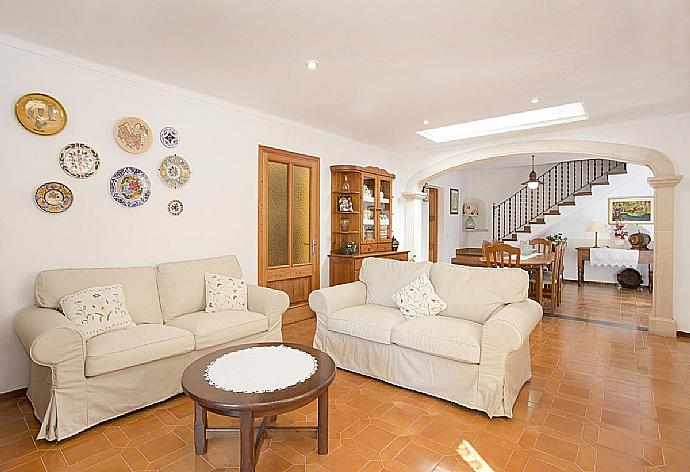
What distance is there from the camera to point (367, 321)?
3.34 m

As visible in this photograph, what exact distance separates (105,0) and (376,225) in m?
4.58

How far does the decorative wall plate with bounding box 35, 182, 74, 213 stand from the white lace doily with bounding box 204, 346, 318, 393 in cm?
190

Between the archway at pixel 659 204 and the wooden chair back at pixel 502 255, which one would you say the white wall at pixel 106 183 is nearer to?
the wooden chair back at pixel 502 255

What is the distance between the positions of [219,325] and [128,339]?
687 mm

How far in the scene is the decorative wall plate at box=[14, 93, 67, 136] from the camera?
115 inches

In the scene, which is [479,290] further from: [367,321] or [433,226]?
[433,226]

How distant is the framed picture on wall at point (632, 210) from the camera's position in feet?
25.5

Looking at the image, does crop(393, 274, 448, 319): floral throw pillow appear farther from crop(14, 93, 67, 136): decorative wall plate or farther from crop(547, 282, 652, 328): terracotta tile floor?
crop(547, 282, 652, 328): terracotta tile floor

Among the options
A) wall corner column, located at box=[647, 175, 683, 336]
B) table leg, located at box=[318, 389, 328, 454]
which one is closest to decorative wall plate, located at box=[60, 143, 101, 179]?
table leg, located at box=[318, 389, 328, 454]

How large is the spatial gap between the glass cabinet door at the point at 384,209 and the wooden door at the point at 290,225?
4.14 ft

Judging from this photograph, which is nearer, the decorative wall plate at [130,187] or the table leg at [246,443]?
the table leg at [246,443]

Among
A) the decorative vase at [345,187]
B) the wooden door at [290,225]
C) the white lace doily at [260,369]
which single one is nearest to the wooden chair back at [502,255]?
the decorative vase at [345,187]

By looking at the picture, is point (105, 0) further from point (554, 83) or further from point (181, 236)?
point (554, 83)

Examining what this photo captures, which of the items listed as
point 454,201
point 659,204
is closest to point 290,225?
point 659,204
